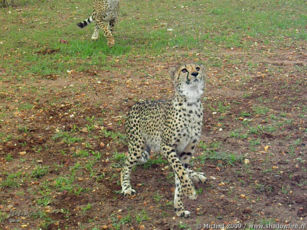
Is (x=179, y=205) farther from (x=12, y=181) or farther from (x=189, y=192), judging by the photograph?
(x=12, y=181)

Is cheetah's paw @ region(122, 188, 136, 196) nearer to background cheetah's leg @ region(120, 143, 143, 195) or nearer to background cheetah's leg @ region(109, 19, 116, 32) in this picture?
background cheetah's leg @ region(120, 143, 143, 195)

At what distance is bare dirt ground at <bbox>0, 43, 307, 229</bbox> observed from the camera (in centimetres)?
446

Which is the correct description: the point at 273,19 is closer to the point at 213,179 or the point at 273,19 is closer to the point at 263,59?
the point at 263,59

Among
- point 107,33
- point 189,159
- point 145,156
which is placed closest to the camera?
point 189,159

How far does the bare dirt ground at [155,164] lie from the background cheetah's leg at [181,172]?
0.20m

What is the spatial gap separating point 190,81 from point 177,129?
48cm

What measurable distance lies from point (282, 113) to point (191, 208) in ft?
8.74

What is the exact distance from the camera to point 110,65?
8.66 m

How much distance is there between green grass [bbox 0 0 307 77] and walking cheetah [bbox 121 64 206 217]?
3.84m

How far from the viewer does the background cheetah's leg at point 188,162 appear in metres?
4.70

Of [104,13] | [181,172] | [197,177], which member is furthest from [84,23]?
[181,172]

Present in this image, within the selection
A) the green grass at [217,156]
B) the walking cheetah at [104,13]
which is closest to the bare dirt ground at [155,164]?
the green grass at [217,156]

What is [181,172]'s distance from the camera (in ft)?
14.3

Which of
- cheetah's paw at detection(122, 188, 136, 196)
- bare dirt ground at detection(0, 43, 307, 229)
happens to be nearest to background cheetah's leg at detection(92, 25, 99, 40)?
bare dirt ground at detection(0, 43, 307, 229)
